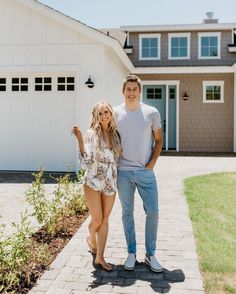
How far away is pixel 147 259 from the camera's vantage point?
450 cm

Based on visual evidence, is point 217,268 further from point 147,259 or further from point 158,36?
point 158,36

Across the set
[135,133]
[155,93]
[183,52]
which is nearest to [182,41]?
[183,52]

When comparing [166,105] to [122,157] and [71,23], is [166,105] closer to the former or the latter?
[71,23]

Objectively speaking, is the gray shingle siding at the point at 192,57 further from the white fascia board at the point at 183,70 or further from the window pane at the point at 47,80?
the window pane at the point at 47,80

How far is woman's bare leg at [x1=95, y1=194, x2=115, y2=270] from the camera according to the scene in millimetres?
4367

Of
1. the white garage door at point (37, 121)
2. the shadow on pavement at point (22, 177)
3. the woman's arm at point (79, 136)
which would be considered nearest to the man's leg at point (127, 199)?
the woman's arm at point (79, 136)

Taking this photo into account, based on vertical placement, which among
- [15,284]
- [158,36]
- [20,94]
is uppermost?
[158,36]

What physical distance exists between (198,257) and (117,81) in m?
10.1

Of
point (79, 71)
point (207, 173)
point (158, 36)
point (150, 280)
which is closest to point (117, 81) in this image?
point (79, 71)

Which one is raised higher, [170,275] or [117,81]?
[117,81]

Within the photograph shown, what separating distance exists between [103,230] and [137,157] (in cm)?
87

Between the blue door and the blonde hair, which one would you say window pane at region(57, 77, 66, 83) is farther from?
the blue door

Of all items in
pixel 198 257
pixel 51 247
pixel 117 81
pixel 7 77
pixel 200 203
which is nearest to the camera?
pixel 198 257

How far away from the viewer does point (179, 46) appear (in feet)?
65.4
